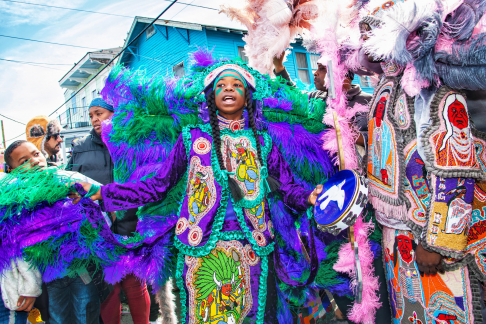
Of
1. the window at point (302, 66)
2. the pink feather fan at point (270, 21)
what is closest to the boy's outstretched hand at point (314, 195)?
the pink feather fan at point (270, 21)

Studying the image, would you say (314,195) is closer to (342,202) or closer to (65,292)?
(342,202)

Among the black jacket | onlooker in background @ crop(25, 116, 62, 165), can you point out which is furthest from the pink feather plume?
onlooker in background @ crop(25, 116, 62, 165)

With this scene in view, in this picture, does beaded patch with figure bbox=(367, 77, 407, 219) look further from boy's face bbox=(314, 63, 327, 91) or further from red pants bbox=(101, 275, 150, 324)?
red pants bbox=(101, 275, 150, 324)

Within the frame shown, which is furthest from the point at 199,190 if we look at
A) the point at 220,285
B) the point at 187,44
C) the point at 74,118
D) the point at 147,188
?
the point at 74,118

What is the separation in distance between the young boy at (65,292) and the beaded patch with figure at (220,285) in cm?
80

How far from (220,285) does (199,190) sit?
1.70ft

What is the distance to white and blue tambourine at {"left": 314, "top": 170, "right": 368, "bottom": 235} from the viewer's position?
60.7 inches

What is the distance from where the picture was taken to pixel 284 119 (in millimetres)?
2400

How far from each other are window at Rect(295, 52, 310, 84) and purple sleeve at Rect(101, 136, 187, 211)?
10350mm

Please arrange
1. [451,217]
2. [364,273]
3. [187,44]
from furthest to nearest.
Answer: [187,44]
[364,273]
[451,217]

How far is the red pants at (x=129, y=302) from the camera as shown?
245 cm

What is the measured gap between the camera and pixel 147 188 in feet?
6.05

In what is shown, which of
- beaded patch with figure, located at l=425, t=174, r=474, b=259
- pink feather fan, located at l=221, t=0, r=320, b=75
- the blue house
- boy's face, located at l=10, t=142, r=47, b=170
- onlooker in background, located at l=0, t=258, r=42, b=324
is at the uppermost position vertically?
the blue house

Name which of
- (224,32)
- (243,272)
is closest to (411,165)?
(243,272)
